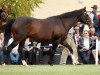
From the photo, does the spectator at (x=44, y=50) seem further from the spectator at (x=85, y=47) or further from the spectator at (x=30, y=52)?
the spectator at (x=85, y=47)

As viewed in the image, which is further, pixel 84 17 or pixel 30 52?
pixel 30 52

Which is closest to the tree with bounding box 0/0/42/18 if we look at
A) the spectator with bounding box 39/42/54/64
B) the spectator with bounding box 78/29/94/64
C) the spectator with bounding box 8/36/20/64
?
the spectator with bounding box 39/42/54/64

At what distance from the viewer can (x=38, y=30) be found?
23547mm

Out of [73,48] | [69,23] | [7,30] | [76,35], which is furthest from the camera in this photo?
[76,35]

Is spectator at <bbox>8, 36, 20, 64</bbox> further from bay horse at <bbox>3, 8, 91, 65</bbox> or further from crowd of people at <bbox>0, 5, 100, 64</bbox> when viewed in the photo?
bay horse at <bbox>3, 8, 91, 65</bbox>

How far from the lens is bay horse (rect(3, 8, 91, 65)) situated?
23109 millimetres

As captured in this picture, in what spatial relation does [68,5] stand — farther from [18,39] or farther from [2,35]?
[18,39]

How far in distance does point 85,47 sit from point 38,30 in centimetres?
337

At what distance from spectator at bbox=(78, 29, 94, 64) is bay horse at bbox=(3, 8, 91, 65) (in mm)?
2548

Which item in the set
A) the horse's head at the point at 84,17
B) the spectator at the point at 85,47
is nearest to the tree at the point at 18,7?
the spectator at the point at 85,47

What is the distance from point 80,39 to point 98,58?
1225 mm

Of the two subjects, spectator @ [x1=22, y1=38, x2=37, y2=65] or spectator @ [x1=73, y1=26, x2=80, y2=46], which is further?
spectator @ [x1=22, y1=38, x2=37, y2=65]

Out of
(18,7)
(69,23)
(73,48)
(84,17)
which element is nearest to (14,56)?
(73,48)

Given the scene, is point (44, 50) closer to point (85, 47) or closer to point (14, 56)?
point (14, 56)
